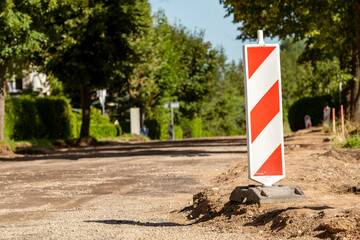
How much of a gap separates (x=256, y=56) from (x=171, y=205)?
2.62 m

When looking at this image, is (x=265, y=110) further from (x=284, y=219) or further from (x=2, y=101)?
(x=2, y=101)

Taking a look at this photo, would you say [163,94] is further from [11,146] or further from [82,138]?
[11,146]

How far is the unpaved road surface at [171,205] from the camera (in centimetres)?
518

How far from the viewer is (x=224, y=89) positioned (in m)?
92.1

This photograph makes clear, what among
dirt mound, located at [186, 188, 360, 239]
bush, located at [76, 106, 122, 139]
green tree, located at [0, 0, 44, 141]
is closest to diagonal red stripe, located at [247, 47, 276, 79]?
dirt mound, located at [186, 188, 360, 239]

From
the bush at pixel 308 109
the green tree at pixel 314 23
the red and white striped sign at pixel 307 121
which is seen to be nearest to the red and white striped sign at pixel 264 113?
the green tree at pixel 314 23

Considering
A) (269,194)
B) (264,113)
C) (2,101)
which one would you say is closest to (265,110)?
(264,113)

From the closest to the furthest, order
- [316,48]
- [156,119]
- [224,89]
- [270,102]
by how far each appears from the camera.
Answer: [270,102]
[316,48]
[156,119]
[224,89]

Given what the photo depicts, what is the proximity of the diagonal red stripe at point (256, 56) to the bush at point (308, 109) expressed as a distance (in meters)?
35.2

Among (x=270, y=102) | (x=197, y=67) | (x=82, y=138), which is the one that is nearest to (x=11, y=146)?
(x=82, y=138)

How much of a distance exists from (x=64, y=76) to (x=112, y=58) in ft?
8.75

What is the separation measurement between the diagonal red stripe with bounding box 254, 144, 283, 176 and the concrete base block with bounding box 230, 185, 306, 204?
0.50 feet

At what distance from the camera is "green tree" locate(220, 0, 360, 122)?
1859 centimetres

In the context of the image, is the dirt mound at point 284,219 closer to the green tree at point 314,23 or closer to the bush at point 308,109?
the green tree at point 314,23
